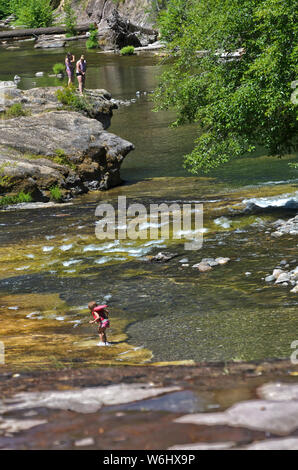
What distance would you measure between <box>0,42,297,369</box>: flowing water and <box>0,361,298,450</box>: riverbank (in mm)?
1637

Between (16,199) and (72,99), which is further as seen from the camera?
(72,99)

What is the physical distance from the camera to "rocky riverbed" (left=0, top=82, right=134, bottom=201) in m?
23.7

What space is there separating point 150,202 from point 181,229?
436cm

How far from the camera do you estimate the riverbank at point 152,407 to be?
16.3 ft

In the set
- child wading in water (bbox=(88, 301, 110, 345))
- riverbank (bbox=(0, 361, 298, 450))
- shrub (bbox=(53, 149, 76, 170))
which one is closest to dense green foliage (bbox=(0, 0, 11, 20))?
shrub (bbox=(53, 149, 76, 170))

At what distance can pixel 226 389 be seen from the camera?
19.4 ft

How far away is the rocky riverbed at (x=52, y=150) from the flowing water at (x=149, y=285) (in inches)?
42.7

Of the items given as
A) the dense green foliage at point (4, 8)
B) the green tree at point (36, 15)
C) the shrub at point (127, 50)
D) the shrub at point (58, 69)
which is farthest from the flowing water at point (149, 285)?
the dense green foliage at point (4, 8)

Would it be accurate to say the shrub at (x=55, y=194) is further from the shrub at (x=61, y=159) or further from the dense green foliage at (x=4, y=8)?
the dense green foliage at (x=4, y=8)

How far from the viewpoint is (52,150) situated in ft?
83.2

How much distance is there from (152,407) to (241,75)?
1647 centimetres

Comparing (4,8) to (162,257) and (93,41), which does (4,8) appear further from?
(162,257)

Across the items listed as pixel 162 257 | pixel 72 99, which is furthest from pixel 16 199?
pixel 162 257
